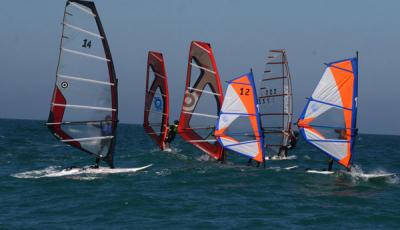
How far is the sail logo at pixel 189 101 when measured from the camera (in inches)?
1162

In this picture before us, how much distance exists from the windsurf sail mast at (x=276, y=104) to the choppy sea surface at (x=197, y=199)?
7.68m

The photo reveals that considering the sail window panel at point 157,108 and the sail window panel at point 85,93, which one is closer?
the sail window panel at point 85,93

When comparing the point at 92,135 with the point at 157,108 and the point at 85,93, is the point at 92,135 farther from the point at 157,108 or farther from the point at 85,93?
the point at 157,108

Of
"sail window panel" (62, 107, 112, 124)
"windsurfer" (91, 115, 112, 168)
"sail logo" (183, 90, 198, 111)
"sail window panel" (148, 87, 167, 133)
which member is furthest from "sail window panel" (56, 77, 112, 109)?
"sail window panel" (148, 87, 167, 133)

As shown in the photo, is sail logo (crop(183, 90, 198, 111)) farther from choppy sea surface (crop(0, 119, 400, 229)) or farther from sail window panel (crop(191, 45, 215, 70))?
choppy sea surface (crop(0, 119, 400, 229))

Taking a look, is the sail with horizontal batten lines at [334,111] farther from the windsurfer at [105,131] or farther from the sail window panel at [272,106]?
the sail window panel at [272,106]

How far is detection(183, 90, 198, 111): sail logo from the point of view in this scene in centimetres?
2952

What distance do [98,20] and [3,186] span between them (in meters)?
6.54

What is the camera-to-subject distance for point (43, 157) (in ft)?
110

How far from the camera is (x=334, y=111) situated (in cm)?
2384

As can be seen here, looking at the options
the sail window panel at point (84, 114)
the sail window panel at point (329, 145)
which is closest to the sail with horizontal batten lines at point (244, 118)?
the sail window panel at point (329, 145)

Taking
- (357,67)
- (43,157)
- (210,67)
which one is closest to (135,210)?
(357,67)

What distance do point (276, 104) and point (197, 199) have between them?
16.4 meters

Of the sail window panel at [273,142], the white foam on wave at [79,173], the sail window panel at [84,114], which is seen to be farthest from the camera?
the sail window panel at [273,142]
